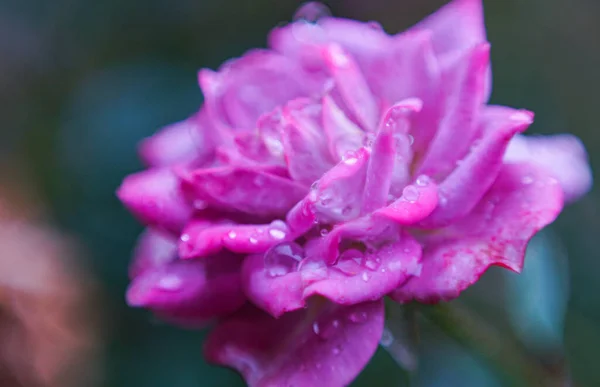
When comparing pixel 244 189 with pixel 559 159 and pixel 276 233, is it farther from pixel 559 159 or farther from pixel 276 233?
pixel 559 159

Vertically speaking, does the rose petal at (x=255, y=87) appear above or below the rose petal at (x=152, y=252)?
above

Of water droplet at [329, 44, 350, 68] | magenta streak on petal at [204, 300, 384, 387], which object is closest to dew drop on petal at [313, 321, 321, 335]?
magenta streak on petal at [204, 300, 384, 387]

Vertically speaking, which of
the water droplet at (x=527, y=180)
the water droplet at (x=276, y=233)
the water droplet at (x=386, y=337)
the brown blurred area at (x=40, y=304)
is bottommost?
the brown blurred area at (x=40, y=304)

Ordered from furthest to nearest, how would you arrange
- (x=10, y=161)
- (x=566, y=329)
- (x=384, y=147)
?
1. (x=10, y=161)
2. (x=566, y=329)
3. (x=384, y=147)

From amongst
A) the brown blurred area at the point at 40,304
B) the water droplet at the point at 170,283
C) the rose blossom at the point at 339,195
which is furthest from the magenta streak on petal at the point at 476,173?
the brown blurred area at the point at 40,304

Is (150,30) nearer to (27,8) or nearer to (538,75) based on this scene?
(27,8)

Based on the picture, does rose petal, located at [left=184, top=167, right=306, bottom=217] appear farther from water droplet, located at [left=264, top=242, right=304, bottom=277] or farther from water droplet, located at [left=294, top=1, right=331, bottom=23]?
water droplet, located at [left=294, top=1, right=331, bottom=23]

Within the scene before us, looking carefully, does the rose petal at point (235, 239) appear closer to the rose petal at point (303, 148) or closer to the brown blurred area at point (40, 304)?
the rose petal at point (303, 148)

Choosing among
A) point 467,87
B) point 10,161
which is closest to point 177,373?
point 10,161
